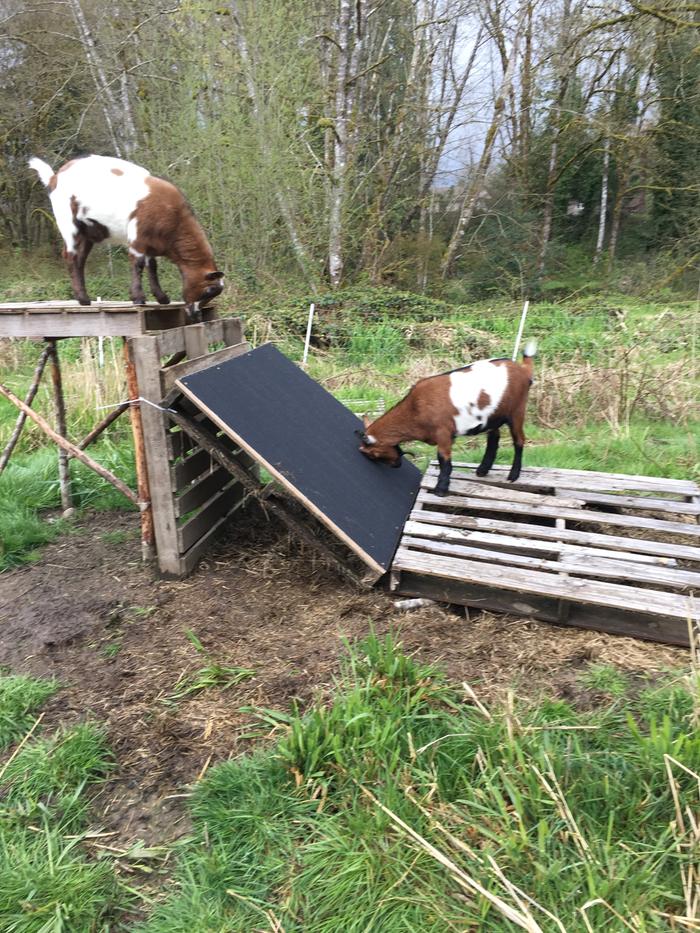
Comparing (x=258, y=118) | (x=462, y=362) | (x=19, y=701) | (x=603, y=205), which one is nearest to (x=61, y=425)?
(x=19, y=701)

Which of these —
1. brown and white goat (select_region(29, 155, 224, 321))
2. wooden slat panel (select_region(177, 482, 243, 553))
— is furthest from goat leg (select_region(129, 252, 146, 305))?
wooden slat panel (select_region(177, 482, 243, 553))

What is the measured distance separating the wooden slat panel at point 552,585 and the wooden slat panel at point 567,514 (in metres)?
0.65

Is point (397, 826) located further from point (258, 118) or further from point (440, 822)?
point (258, 118)

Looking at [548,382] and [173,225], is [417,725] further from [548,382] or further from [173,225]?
[548,382]

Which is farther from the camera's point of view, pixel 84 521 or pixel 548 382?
pixel 548 382

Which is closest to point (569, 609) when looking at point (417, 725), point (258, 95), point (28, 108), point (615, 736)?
point (615, 736)

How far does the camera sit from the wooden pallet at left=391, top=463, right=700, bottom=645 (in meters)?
3.09

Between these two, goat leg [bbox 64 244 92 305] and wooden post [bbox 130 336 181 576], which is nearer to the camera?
wooden post [bbox 130 336 181 576]

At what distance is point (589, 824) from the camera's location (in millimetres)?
2023

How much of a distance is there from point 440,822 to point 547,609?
1478 millimetres

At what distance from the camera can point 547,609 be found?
3254 millimetres

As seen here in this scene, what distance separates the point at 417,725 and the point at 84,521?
3504 mm

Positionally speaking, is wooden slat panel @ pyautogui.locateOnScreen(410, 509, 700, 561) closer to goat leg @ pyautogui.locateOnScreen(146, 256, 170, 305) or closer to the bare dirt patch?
the bare dirt patch

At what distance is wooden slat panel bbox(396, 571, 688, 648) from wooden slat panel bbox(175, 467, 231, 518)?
1.43m
